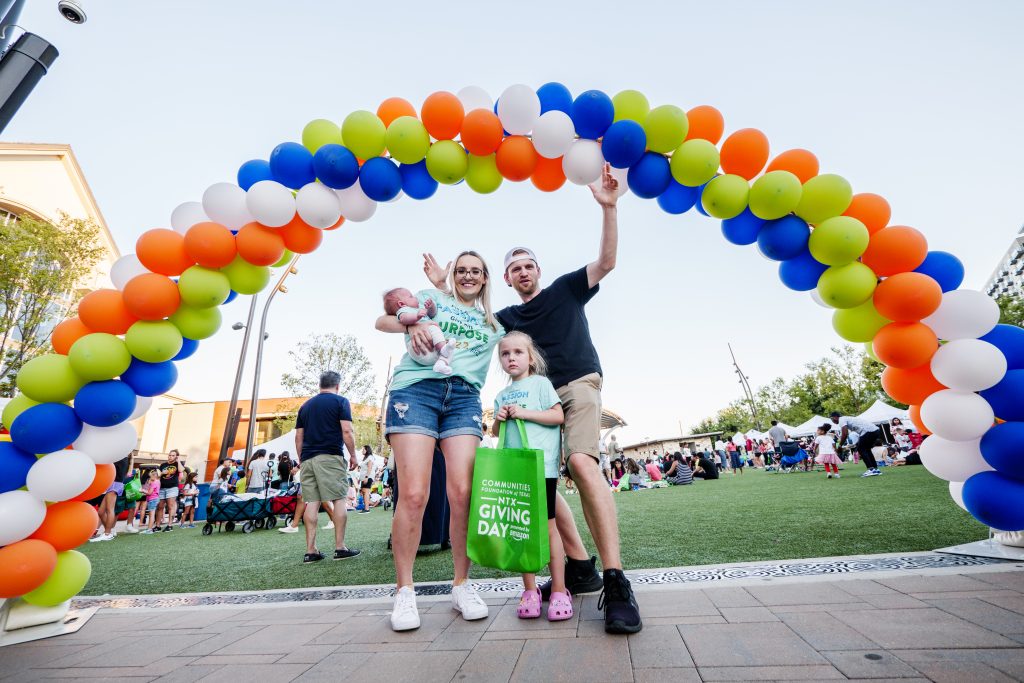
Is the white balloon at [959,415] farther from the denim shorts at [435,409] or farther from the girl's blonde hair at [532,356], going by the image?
the denim shorts at [435,409]

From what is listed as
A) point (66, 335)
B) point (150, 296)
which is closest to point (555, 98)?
point (150, 296)

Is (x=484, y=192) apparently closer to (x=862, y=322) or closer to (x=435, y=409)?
(x=435, y=409)

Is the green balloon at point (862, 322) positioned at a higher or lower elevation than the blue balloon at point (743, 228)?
lower

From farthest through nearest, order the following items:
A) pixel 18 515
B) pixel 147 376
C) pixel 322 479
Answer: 1. pixel 322 479
2. pixel 147 376
3. pixel 18 515

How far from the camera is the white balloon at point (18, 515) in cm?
244

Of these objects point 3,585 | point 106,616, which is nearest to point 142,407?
point 3,585

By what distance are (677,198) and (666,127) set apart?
463 mm

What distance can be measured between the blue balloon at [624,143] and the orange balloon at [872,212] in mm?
1354

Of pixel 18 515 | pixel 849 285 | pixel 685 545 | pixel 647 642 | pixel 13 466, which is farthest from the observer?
pixel 685 545

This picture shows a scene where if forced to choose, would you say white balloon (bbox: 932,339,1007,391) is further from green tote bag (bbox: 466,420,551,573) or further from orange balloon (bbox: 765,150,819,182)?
green tote bag (bbox: 466,420,551,573)

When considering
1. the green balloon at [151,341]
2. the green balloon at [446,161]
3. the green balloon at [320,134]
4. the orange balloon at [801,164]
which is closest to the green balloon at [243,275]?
the green balloon at [151,341]

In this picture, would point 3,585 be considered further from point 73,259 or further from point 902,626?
point 73,259

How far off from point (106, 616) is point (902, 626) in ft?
14.4

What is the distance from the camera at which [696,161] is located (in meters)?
2.83
